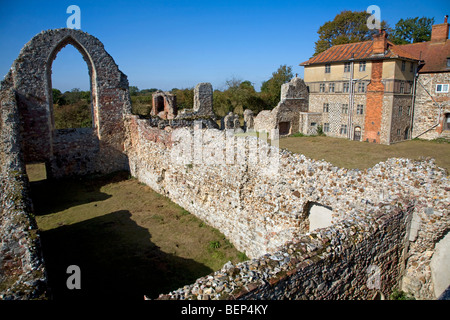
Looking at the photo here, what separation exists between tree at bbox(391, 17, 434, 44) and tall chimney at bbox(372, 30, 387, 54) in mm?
18354

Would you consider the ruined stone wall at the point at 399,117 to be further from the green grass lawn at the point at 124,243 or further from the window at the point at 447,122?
the green grass lawn at the point at 124,243

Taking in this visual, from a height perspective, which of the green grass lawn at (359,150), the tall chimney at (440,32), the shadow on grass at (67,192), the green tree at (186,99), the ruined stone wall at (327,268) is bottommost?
the shadow on grass at (67,192)

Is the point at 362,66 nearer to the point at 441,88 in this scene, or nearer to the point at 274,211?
the point at 441,88

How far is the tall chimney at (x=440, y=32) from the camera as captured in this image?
90.2 feet

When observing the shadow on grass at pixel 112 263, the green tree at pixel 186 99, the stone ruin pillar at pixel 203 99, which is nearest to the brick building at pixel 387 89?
the stone ruin pillar at pixel 203 99

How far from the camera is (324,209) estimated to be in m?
7.24

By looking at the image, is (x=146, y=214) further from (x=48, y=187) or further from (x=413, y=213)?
(x=413, y=213)

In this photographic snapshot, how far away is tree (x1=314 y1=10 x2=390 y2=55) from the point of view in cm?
3935

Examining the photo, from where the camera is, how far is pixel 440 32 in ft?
91.6

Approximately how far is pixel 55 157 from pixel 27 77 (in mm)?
3719

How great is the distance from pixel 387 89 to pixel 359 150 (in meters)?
6.27

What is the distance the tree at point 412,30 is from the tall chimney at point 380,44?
18354 millimetres

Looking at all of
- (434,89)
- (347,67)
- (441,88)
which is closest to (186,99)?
(347,67)
